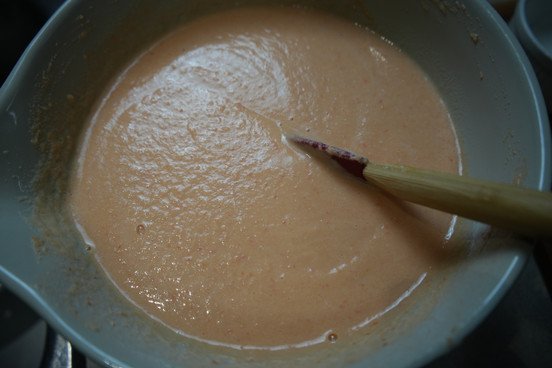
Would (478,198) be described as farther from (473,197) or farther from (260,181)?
(260,181)

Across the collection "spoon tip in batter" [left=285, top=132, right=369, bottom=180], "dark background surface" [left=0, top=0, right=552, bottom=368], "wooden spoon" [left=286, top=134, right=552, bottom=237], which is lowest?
"dark background surface" [left=0, top=0, right=552, bottom=368]

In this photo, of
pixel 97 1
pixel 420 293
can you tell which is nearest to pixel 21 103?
pixel 97 1

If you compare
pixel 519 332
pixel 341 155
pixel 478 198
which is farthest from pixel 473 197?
pixel 519 332

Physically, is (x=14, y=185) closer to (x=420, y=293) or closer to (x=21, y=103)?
(x=21, y=103)

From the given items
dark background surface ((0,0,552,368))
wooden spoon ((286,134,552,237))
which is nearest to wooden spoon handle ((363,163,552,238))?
wooden spoon ((286,134,552,237))

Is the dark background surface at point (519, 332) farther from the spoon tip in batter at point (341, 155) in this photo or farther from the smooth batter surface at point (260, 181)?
the spoon tip in batter at point (341, 155)

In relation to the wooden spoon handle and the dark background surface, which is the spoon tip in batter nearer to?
the wooden spoon handle
